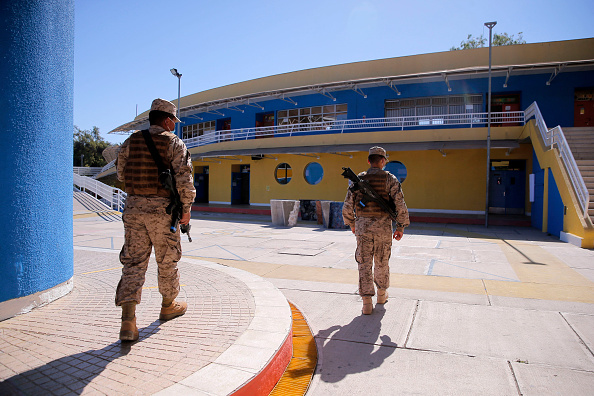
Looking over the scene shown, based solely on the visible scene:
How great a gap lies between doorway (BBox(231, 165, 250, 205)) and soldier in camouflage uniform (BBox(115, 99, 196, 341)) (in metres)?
23.3

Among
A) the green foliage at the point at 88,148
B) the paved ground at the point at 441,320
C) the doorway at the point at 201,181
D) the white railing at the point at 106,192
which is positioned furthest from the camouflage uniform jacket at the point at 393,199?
the green foliage at the point at 88,148

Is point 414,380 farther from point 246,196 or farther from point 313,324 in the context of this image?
point 246,196

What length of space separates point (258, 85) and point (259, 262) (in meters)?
21.0

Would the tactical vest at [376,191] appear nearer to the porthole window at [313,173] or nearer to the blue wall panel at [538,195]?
the blue wall panel at [538,195]

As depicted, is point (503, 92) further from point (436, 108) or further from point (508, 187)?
point (508, 187)

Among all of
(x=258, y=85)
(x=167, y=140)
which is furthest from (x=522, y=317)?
(x=258, y=85)

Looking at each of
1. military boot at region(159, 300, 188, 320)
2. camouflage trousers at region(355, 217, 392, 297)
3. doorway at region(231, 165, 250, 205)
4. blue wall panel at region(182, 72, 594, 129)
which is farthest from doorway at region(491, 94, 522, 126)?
military boot at region(159, 300, 188, 320)

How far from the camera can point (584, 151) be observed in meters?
13.0

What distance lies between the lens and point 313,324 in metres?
4.32

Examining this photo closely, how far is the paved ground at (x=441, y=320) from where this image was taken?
9.91 ft

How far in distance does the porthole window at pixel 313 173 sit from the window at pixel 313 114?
309 cm

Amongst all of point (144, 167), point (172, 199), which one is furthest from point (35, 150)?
point (172, 199)

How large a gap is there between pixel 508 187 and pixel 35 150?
66.0 feet

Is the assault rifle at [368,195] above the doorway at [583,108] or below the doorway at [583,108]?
below
